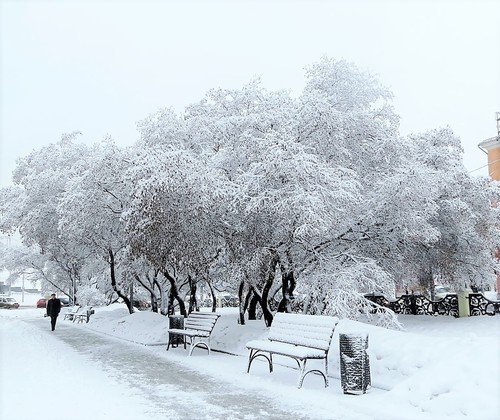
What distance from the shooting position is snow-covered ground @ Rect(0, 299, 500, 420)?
6.80 meters

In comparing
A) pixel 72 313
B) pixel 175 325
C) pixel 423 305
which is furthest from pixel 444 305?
pixel 72 313

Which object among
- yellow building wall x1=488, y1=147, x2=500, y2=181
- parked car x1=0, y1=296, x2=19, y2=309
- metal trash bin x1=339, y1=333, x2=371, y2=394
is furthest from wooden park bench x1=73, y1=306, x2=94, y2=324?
parked car x1=0, y1=296, x2=19, y2=309

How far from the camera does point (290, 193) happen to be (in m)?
12.4

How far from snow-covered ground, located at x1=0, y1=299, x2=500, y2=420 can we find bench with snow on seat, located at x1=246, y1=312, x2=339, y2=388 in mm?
535

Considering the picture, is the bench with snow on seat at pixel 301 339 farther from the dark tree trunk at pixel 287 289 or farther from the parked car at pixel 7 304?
the parked car at pixel 7 304

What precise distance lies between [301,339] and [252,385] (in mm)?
1160

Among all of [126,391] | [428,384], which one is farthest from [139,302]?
[428,384]

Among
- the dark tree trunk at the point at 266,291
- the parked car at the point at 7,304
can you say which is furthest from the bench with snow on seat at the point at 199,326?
the parked car at the point at 7,304

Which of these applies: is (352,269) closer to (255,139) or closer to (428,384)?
(255,139)

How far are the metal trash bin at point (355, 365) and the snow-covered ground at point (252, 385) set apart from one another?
0.62 ft

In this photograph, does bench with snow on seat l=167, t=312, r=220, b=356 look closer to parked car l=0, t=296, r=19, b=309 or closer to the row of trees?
the row of trees

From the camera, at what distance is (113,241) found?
796 inches

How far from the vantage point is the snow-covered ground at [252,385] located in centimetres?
680

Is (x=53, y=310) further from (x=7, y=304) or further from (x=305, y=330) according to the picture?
(x=7, y=304)
